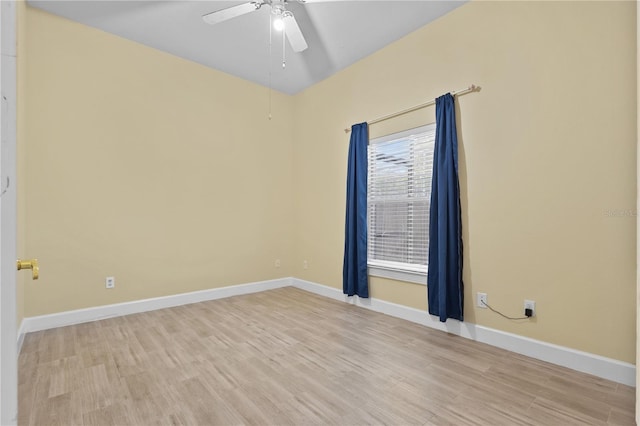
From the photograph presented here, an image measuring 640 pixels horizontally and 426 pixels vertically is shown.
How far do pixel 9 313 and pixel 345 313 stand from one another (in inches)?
128

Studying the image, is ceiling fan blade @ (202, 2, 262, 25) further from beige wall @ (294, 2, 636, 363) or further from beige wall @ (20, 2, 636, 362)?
beige wall @ (294, 2, 636, 363)

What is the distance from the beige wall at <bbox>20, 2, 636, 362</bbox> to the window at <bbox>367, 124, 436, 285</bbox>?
8.1 inches

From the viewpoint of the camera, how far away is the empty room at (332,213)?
1.99 meters

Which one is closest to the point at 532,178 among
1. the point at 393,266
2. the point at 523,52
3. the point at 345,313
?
the point at 523,52

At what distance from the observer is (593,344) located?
213 cm

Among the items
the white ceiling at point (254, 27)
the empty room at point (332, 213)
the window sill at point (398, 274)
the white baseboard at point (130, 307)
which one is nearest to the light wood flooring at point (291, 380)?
the empty room at point (332, 213)

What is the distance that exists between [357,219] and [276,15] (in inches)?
89.2

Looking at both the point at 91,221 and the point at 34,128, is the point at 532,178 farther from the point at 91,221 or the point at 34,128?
the point at 34,128

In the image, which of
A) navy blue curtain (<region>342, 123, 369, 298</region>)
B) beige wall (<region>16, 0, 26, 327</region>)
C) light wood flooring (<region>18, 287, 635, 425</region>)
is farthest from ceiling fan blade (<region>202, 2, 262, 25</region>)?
light wood flooring (<region>18, 287, 635, 425</region>)

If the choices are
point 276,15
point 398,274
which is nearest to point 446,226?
point 398,274

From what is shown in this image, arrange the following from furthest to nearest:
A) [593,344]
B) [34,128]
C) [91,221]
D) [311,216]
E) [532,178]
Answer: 1. [311,216]
2. [91,221]
3. [34,128]
4. [532,178]
5. [593,344]

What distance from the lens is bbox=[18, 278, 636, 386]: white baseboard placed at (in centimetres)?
210

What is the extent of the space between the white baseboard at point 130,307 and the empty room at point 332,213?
2cm

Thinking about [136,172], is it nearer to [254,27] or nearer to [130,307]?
[130,307]
